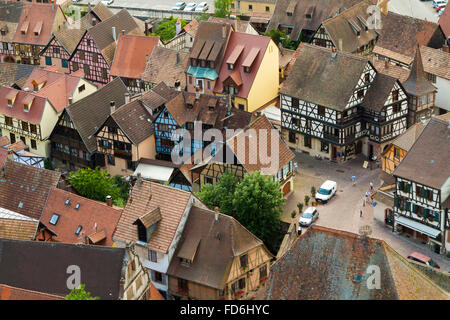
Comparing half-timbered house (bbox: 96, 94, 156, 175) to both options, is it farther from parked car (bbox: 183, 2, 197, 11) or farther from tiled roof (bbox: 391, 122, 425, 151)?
parked car (bbox: 183, 2, 197, 11)

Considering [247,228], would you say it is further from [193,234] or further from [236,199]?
[193,234]

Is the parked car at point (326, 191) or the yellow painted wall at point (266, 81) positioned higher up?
the yellow painted wall at point (266, 81)

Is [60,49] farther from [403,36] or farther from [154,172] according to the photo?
[403,36]

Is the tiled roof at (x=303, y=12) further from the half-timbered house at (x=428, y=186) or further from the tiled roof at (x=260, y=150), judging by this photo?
the half-timbered house at (x=428, y=186)

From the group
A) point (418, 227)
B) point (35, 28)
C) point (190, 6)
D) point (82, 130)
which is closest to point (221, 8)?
point (190, 6)

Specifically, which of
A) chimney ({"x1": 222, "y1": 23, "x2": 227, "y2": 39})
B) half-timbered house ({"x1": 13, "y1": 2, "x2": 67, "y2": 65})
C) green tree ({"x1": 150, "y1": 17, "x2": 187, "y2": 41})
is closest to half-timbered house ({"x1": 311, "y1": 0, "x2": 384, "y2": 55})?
chimney ({"x1": 222, "y1": 23, "x2": 227, "y2": 39})

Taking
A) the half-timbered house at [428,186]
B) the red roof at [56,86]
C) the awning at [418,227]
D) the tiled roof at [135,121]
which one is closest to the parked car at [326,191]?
the awning at [418,227]
